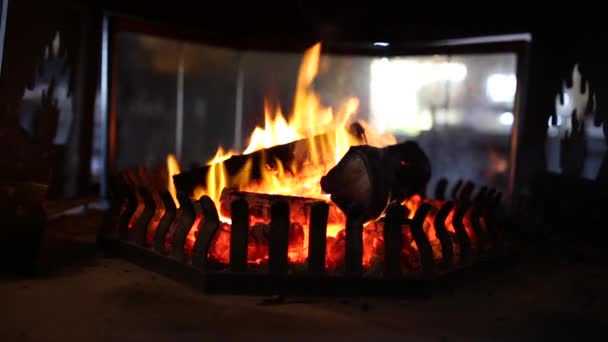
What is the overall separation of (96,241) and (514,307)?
238 cm

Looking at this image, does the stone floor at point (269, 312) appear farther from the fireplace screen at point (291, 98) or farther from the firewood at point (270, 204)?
the fireplace screen at point (291, 98)

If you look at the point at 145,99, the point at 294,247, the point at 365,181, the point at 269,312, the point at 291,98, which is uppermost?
the point at 291,98

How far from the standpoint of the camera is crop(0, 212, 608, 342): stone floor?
229cm

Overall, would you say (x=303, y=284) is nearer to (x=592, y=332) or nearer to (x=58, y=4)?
(x=592, y=332)

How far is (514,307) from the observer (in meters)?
2.74

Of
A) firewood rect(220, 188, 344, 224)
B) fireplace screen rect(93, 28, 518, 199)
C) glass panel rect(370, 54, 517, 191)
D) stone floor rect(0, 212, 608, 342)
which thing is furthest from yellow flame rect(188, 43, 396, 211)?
glass panel rect(370, 54, 517, 191)

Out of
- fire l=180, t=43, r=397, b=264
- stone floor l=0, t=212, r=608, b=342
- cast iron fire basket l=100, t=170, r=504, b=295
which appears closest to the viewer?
stone floor l=0, t=212, r=608, b=342

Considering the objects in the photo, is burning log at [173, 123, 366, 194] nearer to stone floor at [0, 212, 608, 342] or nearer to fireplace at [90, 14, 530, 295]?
fireplace at [90, 14, 530, 295]

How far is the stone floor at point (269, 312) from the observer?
2.29 meters

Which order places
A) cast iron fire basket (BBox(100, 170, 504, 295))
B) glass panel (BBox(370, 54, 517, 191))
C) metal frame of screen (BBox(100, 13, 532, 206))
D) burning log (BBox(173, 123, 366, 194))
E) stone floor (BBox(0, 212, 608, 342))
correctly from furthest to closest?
1. glass panel (BBox(370, 54, 517, 191))
2. metal frame of screen (BBox(100, 13, 532, 206))
3. burning log (BBox(173, 123, 366, 194))
4. cast iron fire basket (BBox(100, 170, 504, 295))
5. stone floor (BBox(0, 212, 608, 342))

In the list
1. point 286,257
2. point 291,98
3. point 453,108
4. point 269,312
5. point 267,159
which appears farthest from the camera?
point 291,98

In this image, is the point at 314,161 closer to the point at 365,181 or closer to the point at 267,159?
the point at 267,159

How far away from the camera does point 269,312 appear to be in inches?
99.7

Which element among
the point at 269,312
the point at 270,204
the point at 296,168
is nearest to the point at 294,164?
the point at 296,168
